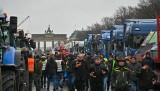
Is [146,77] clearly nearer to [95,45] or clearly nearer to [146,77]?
[146,77]

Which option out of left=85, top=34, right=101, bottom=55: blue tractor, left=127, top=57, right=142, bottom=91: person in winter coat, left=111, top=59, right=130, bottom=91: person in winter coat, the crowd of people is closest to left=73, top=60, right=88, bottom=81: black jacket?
the crowd of people

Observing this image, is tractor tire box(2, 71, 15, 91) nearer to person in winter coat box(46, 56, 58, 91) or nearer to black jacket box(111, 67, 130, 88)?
black jacket box(111, 67, 130, 88)

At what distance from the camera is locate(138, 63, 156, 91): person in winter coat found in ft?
50.2

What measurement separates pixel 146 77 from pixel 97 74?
2.79 meters

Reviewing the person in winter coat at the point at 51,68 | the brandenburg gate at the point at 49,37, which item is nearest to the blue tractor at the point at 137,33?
the person in winter coat at the point at 51,68

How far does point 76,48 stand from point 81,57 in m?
39.7

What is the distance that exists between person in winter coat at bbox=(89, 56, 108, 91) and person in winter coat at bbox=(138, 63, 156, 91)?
2388 millimetres

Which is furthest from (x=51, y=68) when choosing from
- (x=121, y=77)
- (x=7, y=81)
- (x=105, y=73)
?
(x=7, y=81)

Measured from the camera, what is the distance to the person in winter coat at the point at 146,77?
50.2 ft

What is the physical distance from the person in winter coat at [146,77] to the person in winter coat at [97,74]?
94.0 inches

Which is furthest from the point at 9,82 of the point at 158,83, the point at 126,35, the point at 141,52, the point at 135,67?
the point at 126,35

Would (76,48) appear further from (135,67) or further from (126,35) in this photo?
(135,67)

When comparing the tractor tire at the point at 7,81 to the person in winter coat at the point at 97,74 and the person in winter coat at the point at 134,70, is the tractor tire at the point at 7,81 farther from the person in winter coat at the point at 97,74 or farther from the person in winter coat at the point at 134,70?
the person in winter coat at the point at 97,74

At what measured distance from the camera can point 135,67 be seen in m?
17.2
